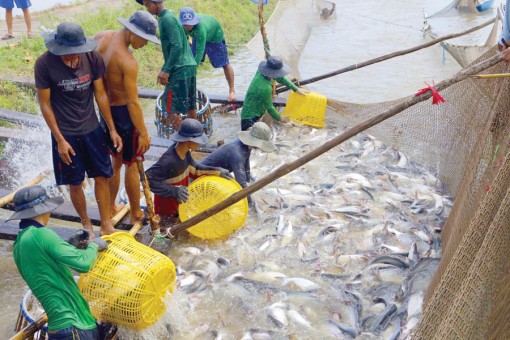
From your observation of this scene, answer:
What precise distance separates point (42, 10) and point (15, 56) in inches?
206

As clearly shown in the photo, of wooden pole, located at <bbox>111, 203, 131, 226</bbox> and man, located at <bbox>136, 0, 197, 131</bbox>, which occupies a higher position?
man, located at <bbox>136, 0, 197, 131</bbox>

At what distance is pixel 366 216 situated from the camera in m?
6.38

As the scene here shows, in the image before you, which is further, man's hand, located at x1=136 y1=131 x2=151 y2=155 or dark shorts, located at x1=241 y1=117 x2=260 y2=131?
dark shorts, located at x1=241 y1=117 x2=260 y2=131

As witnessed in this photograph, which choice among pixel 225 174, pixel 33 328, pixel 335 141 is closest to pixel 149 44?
pixel 225 174

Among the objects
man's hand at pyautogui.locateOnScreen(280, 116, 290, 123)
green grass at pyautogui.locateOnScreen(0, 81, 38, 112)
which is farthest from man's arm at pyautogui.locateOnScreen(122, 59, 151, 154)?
green grass at pyautogui.locateOnScreen(0, 81, 38, 112)

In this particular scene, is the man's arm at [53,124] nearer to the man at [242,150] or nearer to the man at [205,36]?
the man at [242,150]

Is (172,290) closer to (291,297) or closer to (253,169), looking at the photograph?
(291,297)

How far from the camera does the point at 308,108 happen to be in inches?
352

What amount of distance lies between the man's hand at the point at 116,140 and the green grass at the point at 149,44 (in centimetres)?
549

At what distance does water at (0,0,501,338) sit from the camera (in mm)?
5012

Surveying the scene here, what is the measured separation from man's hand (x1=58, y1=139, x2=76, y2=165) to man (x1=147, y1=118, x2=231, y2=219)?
1.00 metres

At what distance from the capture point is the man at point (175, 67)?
678 cm

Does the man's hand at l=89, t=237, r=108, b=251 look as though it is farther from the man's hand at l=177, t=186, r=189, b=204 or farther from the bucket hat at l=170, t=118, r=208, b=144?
the bucket hat at l=170, t=118, r=208, b=144

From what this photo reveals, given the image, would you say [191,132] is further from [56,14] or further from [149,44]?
[56,14]
